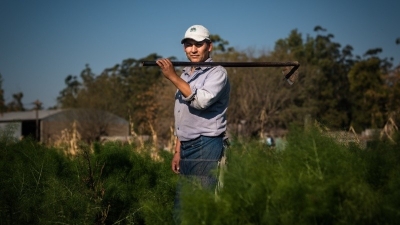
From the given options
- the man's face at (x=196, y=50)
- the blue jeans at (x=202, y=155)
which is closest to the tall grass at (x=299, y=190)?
the blue jeans at (x=202, y=155)

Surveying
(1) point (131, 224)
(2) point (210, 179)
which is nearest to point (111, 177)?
(1) point (131, 224)

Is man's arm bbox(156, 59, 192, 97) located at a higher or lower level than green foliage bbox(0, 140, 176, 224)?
higher

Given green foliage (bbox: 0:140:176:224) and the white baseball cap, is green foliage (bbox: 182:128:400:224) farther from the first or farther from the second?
the white baseball cap

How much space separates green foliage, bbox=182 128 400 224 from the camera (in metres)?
2.70

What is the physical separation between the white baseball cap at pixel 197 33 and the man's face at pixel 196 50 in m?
0.05

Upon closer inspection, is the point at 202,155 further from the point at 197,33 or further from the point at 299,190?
the point at 299,190

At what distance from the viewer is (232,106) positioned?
49969 mm

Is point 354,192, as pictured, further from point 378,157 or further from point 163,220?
point 163,220

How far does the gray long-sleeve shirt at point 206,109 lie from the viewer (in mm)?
4262

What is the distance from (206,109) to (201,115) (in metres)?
0.06

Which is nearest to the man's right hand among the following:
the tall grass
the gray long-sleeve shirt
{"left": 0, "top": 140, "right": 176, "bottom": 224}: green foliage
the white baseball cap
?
{"left": 0, "top": 140, "right": 176, "bottom": 224}: green foliage

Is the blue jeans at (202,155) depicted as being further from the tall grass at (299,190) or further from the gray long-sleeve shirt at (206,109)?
the tall grass at (299,190)

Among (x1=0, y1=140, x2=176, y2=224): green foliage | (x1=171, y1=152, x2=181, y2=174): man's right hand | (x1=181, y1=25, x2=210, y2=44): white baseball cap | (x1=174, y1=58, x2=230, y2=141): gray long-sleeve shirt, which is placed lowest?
(x1=0, y1=140, x2=176, y2=224): green foliage

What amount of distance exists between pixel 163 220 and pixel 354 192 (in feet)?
4.90
